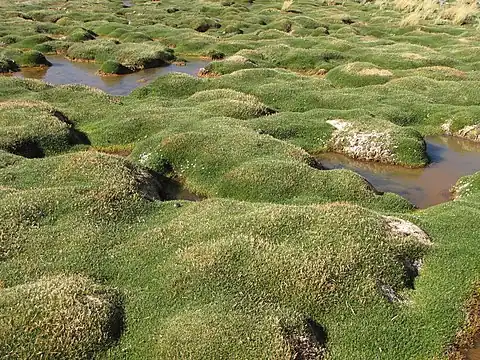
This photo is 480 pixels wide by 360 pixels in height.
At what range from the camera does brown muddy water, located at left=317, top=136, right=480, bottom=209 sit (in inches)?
1264

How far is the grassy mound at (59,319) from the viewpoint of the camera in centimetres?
1600

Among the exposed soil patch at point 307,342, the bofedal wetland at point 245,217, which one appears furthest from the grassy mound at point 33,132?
the exposed soil patch at point 307,342

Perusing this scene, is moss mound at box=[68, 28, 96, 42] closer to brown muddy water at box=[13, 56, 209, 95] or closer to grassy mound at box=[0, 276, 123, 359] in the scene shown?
brown muddy water at box=[13, 56, 209, 95]

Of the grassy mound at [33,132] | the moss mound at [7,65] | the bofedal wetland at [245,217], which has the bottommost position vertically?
the moss mound at [7,65]

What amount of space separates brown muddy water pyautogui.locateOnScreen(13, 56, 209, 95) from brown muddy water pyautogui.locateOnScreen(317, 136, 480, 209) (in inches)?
1283

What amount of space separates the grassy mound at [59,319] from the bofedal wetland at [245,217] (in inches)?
2.3

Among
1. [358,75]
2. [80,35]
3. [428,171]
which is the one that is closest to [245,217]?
[428,171]

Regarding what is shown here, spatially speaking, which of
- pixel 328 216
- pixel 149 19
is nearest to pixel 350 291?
pixel 328 216

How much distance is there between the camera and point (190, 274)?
19.4 meters

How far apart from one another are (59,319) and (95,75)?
186 feet

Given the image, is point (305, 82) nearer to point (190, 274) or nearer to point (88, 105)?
point (88, 105)

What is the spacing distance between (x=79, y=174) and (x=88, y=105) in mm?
22706

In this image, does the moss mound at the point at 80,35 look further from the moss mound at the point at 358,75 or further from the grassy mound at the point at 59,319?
the grassy mound at the point at 59,319

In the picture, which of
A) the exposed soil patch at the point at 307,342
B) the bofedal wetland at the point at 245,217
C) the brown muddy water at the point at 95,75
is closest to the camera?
the exposed soil patch at the point at 307,342
